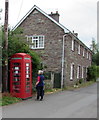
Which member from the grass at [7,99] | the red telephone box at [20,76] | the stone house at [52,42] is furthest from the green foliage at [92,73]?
the grass at [7,99]

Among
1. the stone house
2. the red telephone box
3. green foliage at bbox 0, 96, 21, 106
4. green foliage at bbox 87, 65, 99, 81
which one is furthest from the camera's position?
green foliage at bbox 87, 65, 99, 81

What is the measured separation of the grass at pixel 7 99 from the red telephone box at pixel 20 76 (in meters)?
0.44

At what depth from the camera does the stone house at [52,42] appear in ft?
67.6

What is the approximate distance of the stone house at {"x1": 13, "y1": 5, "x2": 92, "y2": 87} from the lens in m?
20.6

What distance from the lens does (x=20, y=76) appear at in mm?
11336

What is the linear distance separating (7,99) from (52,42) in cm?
1183

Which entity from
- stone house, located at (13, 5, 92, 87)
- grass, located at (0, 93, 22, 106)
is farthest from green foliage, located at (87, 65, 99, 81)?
grass, located at (0, 93, 22, 106)

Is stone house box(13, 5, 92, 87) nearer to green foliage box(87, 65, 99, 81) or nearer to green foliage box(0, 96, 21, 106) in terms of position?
green foliage box(0, 96, 21, 106)

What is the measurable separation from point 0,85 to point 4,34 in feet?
9.73

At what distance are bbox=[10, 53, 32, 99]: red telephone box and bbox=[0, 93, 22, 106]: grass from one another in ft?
1.45

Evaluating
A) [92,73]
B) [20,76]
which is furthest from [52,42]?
[92,73]

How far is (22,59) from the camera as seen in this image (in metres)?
11.4

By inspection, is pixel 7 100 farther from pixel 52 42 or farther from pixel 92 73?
pixel 92 73

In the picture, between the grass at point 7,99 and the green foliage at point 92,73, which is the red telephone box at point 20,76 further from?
the green foliage at point 92,73
